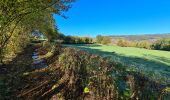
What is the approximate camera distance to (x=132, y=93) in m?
9.09

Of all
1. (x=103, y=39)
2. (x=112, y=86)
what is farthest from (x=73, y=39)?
(x=112, y=86)

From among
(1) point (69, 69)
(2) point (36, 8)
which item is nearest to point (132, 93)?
(1) point (69, 69)

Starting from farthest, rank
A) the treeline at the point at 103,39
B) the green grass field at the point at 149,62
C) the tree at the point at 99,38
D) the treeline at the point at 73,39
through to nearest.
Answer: the tree at the point at 99,38
the treeline at the point at 73,39
the treeline at the point at 103,39
the green grass field at the point at 149,62

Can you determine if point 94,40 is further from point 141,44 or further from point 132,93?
point 132,93

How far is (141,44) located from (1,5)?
137 ft

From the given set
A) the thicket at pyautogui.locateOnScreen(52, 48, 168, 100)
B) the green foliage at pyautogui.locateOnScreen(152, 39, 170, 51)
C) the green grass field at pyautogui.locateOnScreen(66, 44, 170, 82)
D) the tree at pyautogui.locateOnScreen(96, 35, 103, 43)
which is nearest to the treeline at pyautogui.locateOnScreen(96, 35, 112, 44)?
the tree at pyautogui.locateOnScreen(96, 35, 103, 43)

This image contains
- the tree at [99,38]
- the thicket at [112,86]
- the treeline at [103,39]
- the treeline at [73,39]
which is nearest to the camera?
the thicket at [112,86]

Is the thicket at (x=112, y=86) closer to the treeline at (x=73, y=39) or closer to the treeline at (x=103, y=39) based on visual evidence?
the treeline at (x=103, y=39)

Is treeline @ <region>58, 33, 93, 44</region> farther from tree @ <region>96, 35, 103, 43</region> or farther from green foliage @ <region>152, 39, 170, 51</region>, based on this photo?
green foliage @ <region>152, 39, 170, 51</region>

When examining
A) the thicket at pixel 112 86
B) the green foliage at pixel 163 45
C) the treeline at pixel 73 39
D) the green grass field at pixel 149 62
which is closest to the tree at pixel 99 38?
the treeline at pixel 73 39

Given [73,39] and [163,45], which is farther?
[73,39]

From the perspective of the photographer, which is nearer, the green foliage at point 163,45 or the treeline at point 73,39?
the green foliage at point 163,45

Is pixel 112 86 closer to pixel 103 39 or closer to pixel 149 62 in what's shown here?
pixel 149 62

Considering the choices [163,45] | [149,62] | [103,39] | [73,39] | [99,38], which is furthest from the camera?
[99,38]
